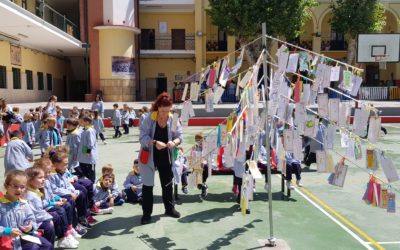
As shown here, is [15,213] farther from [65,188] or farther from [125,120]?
[125,120]

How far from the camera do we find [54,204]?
5.16 meters

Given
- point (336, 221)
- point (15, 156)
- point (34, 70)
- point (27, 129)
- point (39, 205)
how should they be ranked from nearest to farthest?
point (39, 205), point (336, 221), point (15, 156), point (27, 129), point (34, 70)

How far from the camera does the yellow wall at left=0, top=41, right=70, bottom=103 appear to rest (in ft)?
79.3

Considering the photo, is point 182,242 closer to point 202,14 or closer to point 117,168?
point 117,168

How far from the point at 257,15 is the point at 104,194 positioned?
20.7 meters

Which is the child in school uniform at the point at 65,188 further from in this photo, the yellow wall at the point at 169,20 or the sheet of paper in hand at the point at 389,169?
the yellow wall at the point at 169,20

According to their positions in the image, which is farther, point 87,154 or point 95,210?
point 87,154

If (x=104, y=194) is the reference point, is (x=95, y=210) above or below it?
below

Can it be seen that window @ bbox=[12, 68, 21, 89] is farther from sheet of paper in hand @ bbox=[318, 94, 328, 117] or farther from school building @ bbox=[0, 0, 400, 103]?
sheet of paper in hand @ bbox=[318, 94, 328, 117]

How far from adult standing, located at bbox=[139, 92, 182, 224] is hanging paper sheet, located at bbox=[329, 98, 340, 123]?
7.63ft

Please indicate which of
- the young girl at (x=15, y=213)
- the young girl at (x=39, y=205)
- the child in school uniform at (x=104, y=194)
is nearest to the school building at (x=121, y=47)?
the child in school uniform at (x=104, y=194)

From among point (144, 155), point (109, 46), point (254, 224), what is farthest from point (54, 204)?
point (109, 46)

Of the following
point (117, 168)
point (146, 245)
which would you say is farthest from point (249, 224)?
point (117, 168)

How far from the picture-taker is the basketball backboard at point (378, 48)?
78.6 feet
